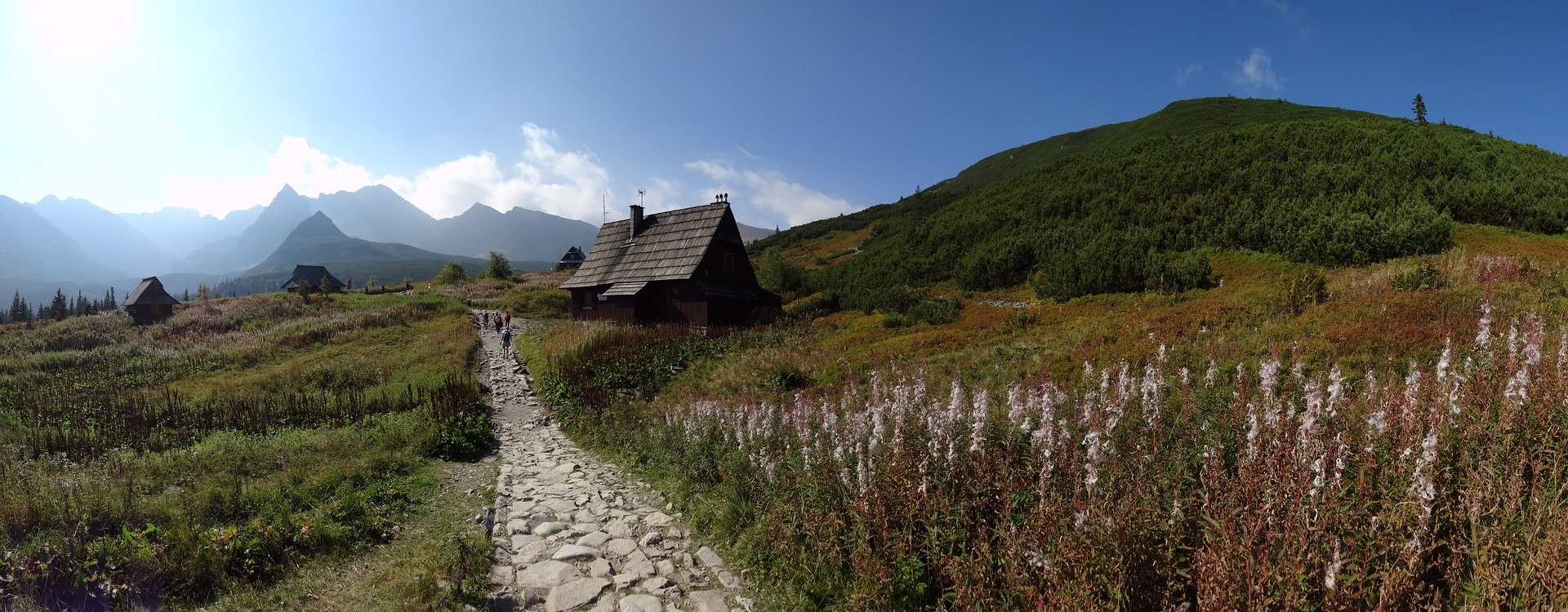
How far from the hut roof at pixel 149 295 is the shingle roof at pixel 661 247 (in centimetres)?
2945

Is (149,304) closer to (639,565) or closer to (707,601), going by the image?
(639,565)

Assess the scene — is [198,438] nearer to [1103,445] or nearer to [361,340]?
[1103,445]

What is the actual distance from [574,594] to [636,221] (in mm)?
31247

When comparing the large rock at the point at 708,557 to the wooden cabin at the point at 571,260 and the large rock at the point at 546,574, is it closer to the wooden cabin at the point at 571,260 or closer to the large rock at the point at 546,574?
the large rock at the point at 546,574

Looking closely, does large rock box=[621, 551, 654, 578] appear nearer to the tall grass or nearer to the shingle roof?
the tall grass

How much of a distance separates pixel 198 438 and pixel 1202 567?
15708 mm

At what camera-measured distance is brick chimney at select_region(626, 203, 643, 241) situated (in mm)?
34875

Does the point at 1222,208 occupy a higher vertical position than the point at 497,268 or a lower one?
lower

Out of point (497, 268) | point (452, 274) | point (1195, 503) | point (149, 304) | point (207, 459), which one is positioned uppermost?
point (497, 268)

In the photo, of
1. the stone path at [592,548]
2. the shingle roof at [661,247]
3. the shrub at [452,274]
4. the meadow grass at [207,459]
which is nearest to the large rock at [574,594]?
the stone path at [592,548]

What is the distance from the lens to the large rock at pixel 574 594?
5402 mm

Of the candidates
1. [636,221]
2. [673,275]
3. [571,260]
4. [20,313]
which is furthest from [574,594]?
[20,313]

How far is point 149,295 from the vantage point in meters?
39.4

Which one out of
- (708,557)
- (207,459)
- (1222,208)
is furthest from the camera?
(1222,208)
